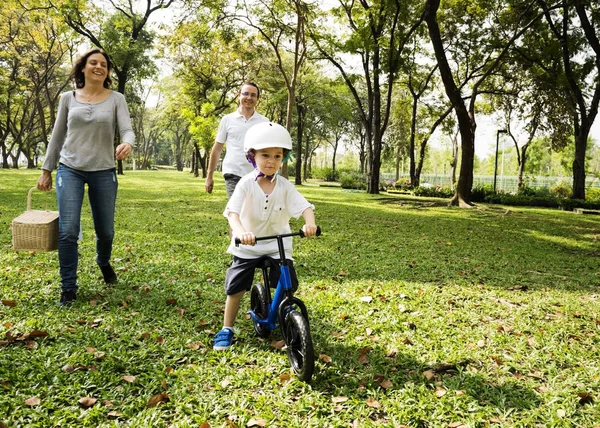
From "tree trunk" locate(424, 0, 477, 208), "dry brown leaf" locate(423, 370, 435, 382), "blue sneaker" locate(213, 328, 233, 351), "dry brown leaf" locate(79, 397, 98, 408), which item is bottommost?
"dry brown leaf" locate(423, 370, 435, 382)

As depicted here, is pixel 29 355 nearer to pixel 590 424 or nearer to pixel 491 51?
pixel 590 424

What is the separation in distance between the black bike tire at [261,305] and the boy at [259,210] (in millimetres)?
172

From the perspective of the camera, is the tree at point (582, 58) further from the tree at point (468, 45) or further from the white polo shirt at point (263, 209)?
the white polo shirt at point (263, 209)

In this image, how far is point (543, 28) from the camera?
18.9m

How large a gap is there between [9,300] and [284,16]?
59.4 feet

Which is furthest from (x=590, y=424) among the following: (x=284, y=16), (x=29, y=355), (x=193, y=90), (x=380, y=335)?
(x=193, y=90)

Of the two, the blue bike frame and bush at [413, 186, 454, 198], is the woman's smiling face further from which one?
bush at [413, 186, 454, 198]

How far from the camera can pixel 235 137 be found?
4.86 metres

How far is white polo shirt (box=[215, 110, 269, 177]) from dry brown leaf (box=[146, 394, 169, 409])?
2.76 metres

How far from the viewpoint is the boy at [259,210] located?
119 inches

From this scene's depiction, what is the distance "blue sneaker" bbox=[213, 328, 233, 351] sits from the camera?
3.27 m

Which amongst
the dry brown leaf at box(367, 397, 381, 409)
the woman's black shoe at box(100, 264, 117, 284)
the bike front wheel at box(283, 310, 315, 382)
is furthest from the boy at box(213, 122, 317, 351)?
the woman's black shoe at box(100, 264, 117, 284)

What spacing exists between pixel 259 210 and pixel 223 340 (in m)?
1.03

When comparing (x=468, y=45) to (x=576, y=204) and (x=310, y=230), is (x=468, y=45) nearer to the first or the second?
(x=576, y=204)
